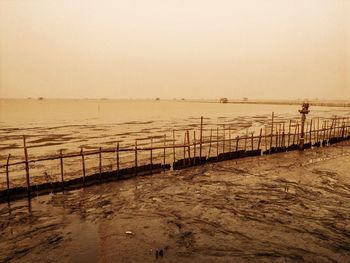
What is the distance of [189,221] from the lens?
25.3 feet

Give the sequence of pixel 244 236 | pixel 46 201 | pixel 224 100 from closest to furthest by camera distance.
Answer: pixel 244 236 < pixel 46 201 < pixel 224 100

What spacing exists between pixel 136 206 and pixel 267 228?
3.65 meters

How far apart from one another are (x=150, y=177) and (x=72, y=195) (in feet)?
10.3

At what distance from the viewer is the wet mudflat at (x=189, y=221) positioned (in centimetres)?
614

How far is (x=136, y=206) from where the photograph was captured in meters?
8.77

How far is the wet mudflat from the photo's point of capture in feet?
20.1

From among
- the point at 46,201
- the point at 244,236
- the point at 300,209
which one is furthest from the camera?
the point at 46,201

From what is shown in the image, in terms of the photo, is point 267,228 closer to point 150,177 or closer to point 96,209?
point 96,209

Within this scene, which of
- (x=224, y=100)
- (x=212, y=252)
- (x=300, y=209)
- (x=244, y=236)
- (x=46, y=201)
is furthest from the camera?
(x=224, y=100)

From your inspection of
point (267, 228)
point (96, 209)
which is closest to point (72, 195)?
point (96, 209)

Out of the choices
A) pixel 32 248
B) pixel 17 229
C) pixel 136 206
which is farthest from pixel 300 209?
pixel 17 229

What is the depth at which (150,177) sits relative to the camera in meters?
11.7

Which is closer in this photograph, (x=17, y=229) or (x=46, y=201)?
(x=17, y=229)

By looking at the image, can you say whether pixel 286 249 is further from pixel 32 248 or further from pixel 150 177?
pixel 150 177
